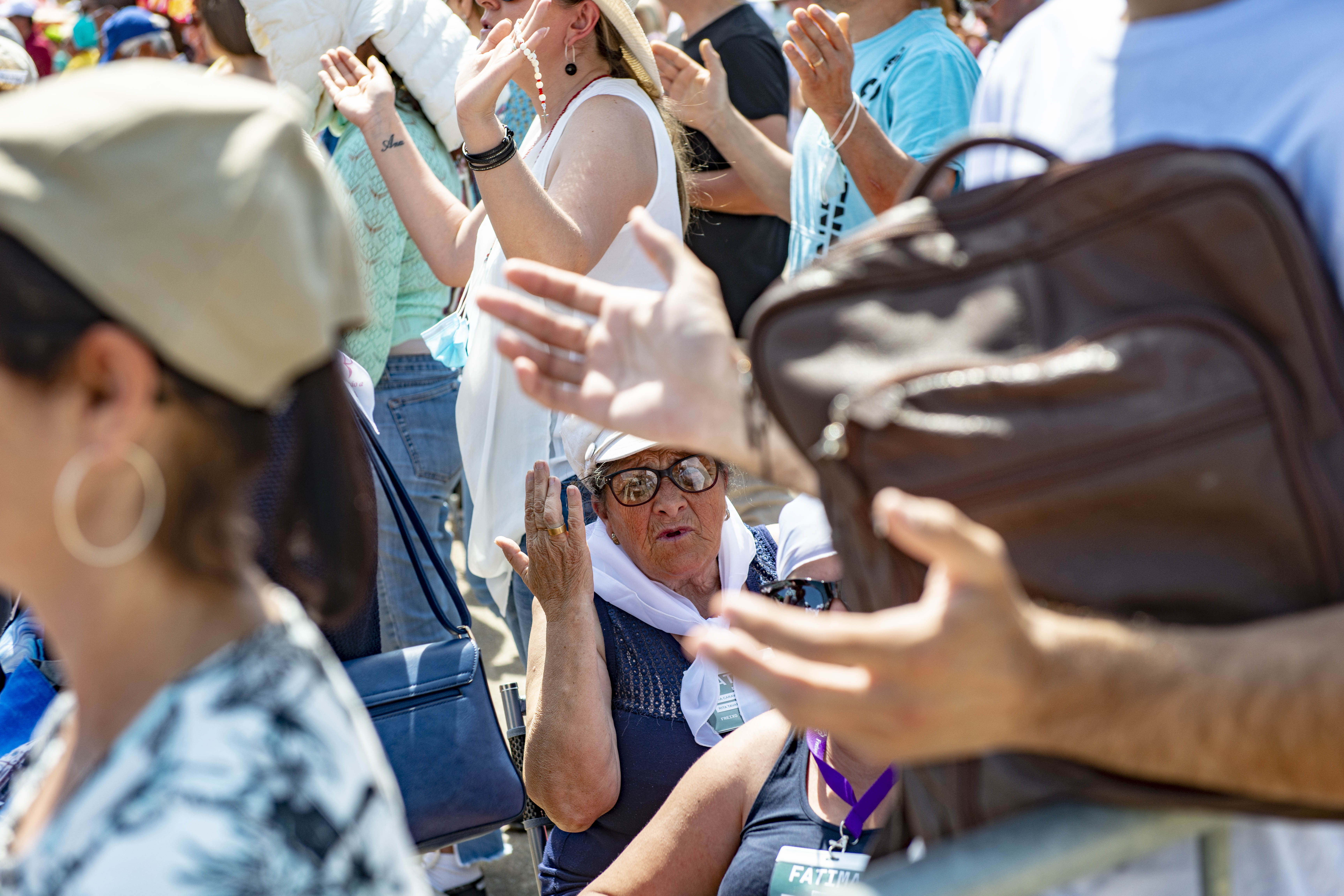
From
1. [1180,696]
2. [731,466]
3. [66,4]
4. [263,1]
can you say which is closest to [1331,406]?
[1180,696]

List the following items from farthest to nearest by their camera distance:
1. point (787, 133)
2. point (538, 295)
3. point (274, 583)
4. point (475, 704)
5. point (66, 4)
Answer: point (66, 4) < point (787, 133) < point (475, 704) < point (274, 583) < point (538, 295)

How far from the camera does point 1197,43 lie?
108 centimetres

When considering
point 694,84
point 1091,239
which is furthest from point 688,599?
point 1091,239

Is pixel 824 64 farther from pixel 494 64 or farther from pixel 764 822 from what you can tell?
pixel 764 822

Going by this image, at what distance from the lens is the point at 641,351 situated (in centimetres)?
125

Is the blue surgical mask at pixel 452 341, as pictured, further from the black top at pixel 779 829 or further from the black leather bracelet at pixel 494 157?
the black top at pixel 779 829

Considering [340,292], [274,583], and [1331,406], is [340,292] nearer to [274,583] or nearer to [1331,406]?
[1331,406]

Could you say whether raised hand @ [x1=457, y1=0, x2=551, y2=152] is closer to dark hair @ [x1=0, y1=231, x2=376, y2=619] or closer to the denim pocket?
the denim pocket

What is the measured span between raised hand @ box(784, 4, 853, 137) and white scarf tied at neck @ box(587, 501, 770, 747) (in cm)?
95

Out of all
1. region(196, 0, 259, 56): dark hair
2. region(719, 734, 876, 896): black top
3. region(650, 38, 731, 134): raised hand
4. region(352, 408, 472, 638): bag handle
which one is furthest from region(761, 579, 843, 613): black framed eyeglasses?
region(196, 0, 259, 56): dark hair

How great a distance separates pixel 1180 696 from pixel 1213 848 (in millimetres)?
209

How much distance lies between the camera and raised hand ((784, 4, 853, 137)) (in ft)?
8.91

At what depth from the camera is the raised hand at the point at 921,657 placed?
2.77 feet

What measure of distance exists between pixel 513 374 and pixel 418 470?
848 millimetres
